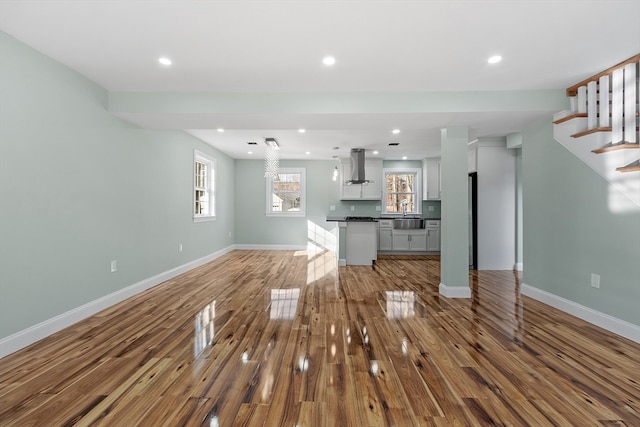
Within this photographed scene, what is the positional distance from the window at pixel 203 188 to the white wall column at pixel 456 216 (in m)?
A: 4.52

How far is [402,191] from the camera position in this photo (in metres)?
7.97

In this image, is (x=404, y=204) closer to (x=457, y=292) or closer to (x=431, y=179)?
(x=431, y=179)

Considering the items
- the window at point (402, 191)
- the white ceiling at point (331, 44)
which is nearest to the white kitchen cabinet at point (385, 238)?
the window at point (402, 191)

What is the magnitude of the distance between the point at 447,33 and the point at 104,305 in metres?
4.35

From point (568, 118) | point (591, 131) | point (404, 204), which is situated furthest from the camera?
point (404, 204)

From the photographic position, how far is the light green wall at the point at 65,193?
2359 mm

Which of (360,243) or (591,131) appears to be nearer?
(591,131)

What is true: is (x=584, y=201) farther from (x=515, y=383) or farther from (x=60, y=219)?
(x=60, y=219)

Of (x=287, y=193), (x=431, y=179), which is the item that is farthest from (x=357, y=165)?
(x=287, y=193)

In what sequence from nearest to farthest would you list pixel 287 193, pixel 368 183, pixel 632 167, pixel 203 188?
pixel 632 167 → pixel 203 188 → pixel 368 183 → pixel 287 193

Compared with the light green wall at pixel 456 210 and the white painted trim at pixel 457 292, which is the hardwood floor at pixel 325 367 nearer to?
the white painted trim at pixel 457 292

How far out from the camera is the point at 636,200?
8.75 feet

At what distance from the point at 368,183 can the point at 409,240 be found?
1787 mm

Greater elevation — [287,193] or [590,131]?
[590,131]
